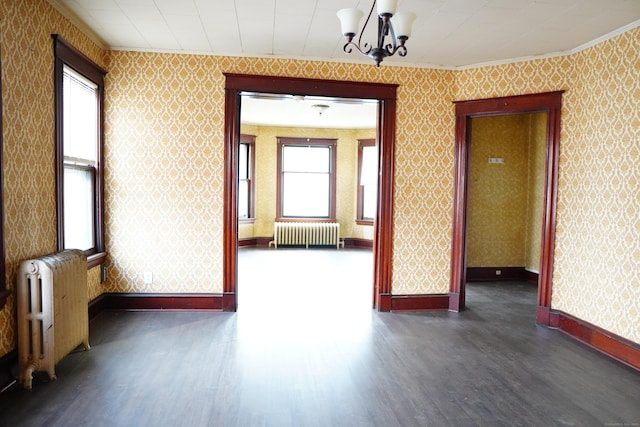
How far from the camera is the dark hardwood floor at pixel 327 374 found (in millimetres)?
2613

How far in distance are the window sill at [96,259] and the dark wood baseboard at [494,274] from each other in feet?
16.8

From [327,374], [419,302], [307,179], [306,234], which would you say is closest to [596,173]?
[419,302]

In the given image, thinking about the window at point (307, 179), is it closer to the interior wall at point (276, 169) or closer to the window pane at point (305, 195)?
the window pane at point (305, 195)

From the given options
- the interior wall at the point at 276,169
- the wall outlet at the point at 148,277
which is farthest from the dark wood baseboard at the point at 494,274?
the wall outlet at the point at 148,277

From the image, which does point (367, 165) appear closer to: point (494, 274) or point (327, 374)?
point (494, 274)

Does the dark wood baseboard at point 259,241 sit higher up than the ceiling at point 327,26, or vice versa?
the ceiling at point 327,26

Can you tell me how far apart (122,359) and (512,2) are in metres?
4.11

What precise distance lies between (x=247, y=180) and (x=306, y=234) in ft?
6.17

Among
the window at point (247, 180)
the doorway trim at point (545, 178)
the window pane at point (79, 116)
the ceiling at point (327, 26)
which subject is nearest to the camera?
the ceiling at point (327, 26)

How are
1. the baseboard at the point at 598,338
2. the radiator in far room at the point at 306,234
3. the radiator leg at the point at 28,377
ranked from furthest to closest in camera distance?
the radiator in far room at the point at 306,234 → the baseboard at the point at 598,338 → the radiator leg at the point at 28,377

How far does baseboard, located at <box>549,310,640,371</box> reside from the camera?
3.49 metres

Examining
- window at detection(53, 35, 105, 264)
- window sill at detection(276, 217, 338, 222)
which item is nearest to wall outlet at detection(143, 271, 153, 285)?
window at detection(53, 35, 105, 264)

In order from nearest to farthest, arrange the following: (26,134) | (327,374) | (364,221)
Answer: (26,134) → (327,374) → (364,221)

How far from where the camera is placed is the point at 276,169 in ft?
33.4
